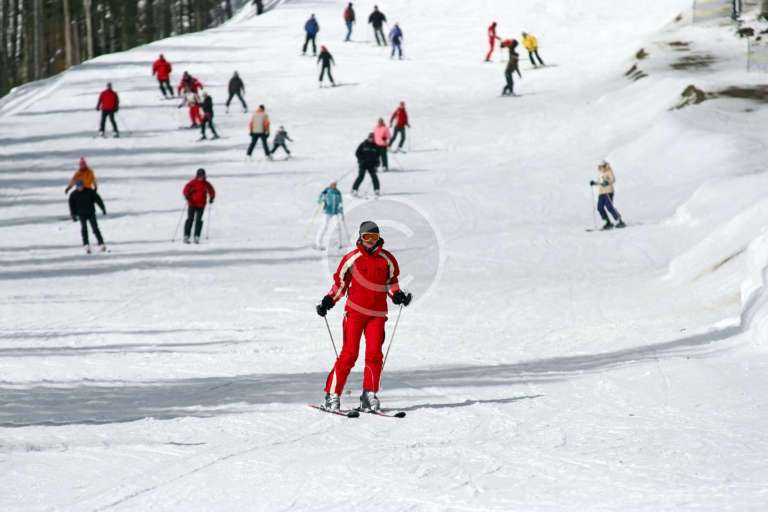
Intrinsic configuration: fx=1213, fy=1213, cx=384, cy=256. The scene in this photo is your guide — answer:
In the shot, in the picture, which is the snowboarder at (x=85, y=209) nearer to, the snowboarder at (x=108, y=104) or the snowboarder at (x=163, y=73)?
the snowboarder at (x=108, y=104)

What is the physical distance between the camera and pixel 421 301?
16594 millimetres

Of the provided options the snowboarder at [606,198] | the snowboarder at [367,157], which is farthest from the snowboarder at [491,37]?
the snowboarder at [606,198]

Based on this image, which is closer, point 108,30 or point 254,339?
point 254,339

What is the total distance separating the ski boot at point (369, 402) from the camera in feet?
30.0

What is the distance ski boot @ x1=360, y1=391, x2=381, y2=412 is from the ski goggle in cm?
115

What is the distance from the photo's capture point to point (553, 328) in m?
13.9

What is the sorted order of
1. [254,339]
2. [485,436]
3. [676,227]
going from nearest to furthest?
1. [485,436]
2. [254,339]
3. [676,227]

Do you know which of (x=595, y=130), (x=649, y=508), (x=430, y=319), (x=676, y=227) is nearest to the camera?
(x=649, y=508)

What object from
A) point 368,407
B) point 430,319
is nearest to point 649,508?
point 368,407

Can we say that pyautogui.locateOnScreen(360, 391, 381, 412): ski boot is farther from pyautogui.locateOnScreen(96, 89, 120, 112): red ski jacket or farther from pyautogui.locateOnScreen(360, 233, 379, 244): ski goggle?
pyautogui.locateOnScreen(96, 89, 120, 112): red ski jacket

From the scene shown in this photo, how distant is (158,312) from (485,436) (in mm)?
8202

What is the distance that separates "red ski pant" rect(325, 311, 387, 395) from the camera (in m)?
9.16

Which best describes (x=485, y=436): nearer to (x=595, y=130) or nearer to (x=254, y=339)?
(x=254, y=339)

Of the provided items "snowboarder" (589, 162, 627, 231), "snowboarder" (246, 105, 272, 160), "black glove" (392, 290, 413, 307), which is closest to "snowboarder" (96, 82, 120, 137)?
"snowboarder" (246, 105, 272, 160)
